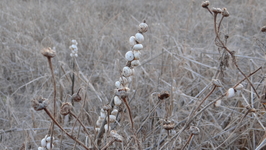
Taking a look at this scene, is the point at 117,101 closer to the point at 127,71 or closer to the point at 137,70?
the point at 127,71

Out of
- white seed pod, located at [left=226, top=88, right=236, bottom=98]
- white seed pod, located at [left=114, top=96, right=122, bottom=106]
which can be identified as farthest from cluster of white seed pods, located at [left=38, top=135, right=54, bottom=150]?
white seed pod, located at [left=226, top=88, right=236, bottom=98]

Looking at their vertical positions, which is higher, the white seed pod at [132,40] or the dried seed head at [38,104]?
the white seed pod at [132,40]

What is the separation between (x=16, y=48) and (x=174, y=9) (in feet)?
6.10

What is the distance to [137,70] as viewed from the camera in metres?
1.61

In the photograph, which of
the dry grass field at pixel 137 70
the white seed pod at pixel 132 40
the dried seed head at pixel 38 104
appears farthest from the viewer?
the dry grass field at pixel 137 70

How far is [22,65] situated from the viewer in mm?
1921

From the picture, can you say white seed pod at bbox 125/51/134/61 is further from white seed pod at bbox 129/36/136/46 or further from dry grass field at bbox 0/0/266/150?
dry grass field at bbox 0/0/266/150

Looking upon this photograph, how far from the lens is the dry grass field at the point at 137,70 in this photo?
1.09 m

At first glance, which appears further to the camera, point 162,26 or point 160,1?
point 160,1

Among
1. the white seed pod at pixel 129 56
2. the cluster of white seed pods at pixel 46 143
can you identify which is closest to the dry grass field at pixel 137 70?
the cluster of white seed pods at pixel 46 143

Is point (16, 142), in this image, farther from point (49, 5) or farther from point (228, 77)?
point (49, 5)

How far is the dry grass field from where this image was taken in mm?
1089

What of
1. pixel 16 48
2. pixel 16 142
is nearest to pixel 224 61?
pixel 16 142

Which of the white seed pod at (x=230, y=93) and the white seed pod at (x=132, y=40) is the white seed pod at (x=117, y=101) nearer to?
the white seed pod at (x=132, y=40)
